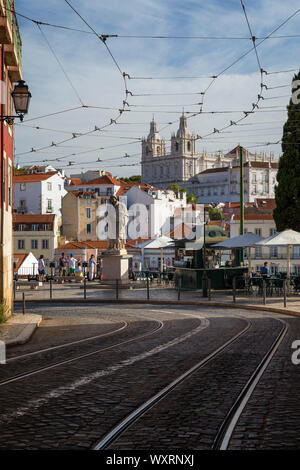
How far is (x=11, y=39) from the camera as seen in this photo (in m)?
15.8

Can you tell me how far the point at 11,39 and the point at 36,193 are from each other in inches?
3057

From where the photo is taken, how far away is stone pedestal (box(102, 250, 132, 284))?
31.5m

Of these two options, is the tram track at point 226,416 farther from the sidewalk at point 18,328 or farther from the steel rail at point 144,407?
A: the sidewalk at point 18,328

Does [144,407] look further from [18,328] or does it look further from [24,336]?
[18,328]

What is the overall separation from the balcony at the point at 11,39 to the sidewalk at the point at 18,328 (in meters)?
7.01

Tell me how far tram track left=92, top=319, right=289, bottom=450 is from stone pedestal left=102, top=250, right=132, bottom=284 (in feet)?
66.1

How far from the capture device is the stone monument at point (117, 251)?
31.4m

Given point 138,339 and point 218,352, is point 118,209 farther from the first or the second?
point 218,352

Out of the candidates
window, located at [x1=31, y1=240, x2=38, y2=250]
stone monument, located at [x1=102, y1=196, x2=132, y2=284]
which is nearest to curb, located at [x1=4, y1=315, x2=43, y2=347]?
stone monument, located at [x1=102, y1=196, x2=132, y2=284]

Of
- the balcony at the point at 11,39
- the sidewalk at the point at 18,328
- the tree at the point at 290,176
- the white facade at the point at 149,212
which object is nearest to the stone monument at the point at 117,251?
the tree at the point at 290,176

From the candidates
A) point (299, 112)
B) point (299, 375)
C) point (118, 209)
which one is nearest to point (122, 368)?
point (299, 375)

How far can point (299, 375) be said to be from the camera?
908cm

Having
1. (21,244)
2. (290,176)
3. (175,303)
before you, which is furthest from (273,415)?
(21,244)

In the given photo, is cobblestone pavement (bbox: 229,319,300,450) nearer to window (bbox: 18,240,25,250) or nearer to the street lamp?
the street lamp
